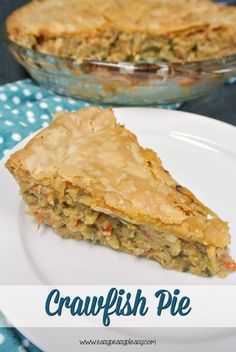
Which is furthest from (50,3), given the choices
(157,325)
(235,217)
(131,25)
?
(157,325)

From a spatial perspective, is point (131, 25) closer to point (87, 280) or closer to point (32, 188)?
point (32, 188)

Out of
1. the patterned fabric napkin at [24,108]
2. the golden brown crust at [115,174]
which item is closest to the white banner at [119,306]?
the golden brown crust at [115,174]

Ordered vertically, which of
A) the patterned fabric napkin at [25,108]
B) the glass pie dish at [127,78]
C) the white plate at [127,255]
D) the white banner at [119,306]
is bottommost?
the white banner at [119,306]

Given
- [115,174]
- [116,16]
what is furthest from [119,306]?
[116,16]

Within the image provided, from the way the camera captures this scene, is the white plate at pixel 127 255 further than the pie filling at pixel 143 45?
No

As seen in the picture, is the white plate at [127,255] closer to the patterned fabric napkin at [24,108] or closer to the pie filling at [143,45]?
the patterned fabric napkin at [24,108]
